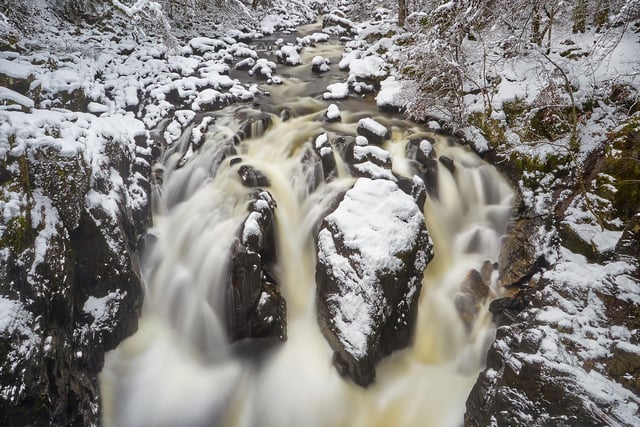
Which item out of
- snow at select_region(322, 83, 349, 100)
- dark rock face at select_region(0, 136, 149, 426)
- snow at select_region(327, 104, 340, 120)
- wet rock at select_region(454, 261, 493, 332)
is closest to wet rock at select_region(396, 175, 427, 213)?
wet rock at select_region(454, 261, 493, 332)

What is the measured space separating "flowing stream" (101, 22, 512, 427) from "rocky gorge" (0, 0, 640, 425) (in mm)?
77

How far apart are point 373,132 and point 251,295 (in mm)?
4831

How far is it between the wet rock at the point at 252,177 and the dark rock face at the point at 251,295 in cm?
131

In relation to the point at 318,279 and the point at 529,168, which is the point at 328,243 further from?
the point at 529,168

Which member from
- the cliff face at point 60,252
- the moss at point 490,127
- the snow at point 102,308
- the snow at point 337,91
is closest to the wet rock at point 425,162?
the moss at point 490,127

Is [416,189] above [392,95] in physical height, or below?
below

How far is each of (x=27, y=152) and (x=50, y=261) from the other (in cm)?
177

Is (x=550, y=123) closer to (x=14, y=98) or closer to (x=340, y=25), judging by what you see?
(x=14, y=98)

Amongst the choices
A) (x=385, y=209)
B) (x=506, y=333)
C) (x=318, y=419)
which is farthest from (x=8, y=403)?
(x=506, y=333)

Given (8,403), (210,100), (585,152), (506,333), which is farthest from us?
(210,100)

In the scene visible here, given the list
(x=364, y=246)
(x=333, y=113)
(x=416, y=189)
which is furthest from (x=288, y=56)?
(x=364, y=246)

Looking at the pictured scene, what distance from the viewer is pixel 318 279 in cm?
569

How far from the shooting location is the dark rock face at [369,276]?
505 centimetres

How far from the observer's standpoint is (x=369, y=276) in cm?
509
